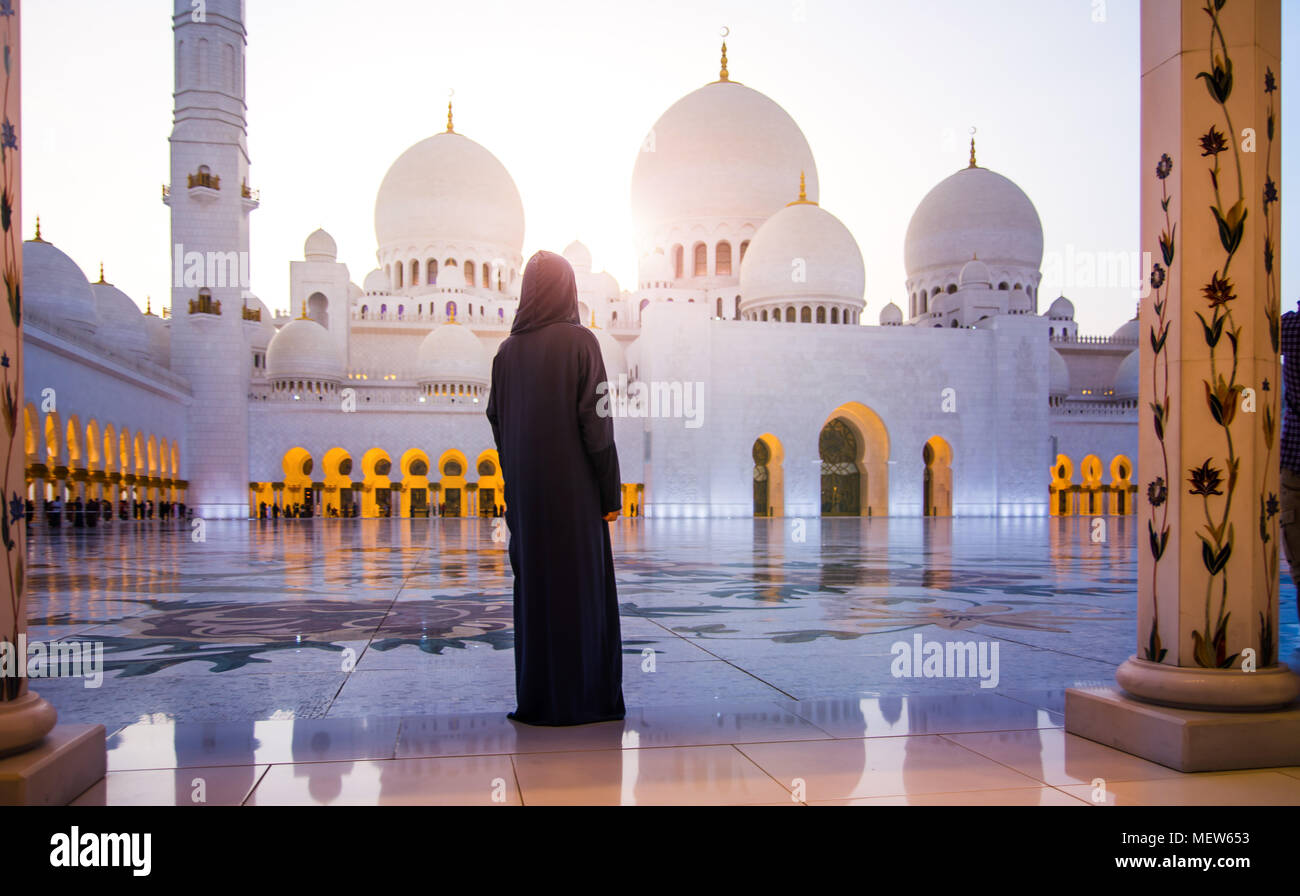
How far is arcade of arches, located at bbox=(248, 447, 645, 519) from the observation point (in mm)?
26250

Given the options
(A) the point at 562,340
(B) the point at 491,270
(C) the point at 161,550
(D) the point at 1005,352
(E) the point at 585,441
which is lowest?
(C) the point at 161,550

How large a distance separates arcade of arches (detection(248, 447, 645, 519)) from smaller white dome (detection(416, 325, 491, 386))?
274cm

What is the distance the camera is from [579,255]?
34438mm

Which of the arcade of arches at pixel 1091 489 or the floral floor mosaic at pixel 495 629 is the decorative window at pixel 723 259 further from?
the floral floor mosaic at pixel 495 629

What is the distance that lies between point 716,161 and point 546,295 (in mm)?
29526

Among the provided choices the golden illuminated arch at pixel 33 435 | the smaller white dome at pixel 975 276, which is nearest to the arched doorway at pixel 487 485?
the golden illuminated arch at pixel 33 435

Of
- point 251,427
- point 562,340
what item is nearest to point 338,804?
point 562,340

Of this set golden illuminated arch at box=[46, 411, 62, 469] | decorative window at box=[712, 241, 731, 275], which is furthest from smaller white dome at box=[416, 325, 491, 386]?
golden illuminated arch at box=[46, 411, 62, 469]

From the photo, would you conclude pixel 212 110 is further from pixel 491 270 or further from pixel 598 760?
pixel 598 760

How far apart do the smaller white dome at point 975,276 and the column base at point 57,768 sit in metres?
29.7

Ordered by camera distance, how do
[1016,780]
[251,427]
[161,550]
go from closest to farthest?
[1016,780] < [161,550] < [251,427]

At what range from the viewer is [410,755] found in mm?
2277

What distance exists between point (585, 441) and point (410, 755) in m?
0.96
